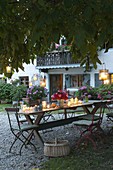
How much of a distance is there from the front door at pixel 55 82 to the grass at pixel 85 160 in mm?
15716

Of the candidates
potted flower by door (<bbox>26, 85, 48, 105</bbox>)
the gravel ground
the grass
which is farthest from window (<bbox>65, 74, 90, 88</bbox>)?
the grass

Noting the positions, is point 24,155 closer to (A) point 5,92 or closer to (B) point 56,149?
(B) point 56,149

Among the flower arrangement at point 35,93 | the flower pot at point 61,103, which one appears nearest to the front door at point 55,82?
the flower arrangement at point 35,93

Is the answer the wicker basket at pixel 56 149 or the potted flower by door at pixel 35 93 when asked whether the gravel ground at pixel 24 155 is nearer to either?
the wicker basket at pixel 56 149

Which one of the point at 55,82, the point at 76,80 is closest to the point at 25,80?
the point at 55,82

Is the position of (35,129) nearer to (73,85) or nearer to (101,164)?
(101,164)

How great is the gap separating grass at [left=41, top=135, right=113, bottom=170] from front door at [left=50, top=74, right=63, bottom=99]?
15716 millimetres

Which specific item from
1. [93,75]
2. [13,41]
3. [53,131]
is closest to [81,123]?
[53,131]

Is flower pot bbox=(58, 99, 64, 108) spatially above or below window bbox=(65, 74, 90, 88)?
below

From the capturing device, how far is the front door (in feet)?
74.9

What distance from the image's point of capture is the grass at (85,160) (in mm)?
5562

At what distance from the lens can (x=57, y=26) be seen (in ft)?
11.3

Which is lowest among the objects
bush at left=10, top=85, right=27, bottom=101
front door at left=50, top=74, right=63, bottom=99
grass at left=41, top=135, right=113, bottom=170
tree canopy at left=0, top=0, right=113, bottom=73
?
grass at left=41, top=135, right=113, bottom=170

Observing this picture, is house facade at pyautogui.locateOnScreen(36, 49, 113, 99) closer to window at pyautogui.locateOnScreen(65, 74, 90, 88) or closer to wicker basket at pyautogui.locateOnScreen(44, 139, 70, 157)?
window at pyautogui.locateOnScreen(65, 74, 90, 88)
